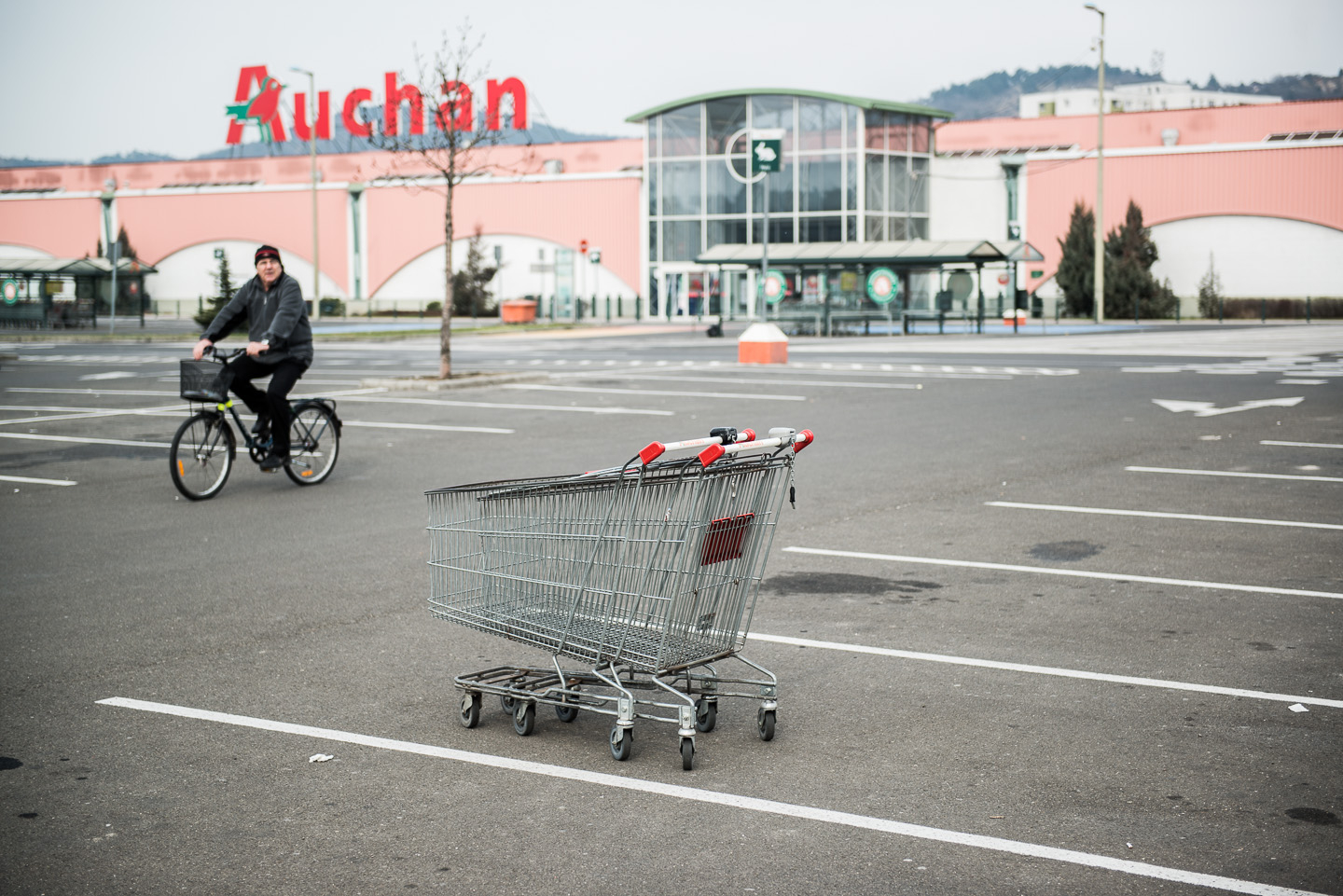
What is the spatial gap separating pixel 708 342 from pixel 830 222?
20265 millimetres

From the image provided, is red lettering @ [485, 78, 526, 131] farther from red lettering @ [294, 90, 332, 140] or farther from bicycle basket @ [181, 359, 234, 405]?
bicycle basket @ [181, 359, 234, 405]

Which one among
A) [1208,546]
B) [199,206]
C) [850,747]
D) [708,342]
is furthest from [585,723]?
[199,206]

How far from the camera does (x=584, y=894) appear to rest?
3.79 metres

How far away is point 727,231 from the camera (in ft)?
198

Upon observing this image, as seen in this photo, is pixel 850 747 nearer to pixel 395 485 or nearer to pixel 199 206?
pixel 395 485

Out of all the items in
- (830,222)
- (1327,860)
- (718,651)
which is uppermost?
(830,222)

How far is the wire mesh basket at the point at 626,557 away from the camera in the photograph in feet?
16.1

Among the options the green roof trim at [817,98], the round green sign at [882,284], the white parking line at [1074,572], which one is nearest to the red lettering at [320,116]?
the green roof trim at [817,98]

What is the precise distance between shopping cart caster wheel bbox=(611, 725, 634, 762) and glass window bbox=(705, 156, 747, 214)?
55661mm

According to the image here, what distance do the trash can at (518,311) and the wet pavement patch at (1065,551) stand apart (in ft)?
159

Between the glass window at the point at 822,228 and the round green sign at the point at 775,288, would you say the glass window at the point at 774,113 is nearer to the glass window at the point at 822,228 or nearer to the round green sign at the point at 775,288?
the glass window at the point at 822,228

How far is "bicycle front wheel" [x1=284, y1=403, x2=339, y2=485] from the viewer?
11562 millimetres

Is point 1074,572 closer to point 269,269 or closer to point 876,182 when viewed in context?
point 269,269

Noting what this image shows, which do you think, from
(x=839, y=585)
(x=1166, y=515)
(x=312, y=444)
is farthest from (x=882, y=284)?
(x=839, y=585)
